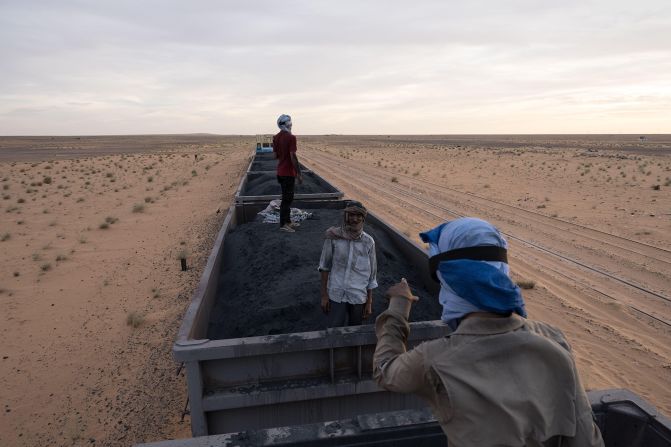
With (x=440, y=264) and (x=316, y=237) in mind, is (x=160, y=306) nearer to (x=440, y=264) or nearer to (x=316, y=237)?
(x=316, y=237)

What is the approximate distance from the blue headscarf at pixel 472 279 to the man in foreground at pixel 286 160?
4.78m

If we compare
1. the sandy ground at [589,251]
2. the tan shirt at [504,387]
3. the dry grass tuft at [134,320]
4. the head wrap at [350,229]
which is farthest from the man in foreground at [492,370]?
the dry grass tuft at [134,320]

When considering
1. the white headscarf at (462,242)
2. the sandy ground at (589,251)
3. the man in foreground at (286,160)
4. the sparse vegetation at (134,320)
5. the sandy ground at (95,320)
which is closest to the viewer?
the white headscarf at (462,242)

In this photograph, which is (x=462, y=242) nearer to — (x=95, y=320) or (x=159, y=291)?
(x=95, y=320)

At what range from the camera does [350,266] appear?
11.9ft

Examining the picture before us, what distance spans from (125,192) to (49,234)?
325 inches

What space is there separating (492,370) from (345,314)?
2.51 m

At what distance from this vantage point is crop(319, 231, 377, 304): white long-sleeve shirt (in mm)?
3621

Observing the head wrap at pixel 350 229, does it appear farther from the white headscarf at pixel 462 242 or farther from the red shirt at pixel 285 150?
the red shirt at pixel 285 150

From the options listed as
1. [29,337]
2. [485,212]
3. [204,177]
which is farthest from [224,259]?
[204,177]

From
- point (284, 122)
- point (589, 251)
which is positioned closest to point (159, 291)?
point (284, 122)

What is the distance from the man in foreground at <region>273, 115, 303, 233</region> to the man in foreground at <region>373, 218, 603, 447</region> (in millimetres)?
4886

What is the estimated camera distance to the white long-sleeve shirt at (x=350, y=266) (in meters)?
3.62

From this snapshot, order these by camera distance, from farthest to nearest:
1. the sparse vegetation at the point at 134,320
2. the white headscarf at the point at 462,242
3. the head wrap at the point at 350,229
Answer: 1. the sparse vegetation at the point at 134,320
2. the head wrap at the point at 350,229
3. the white headscarf at the point at 462,242
